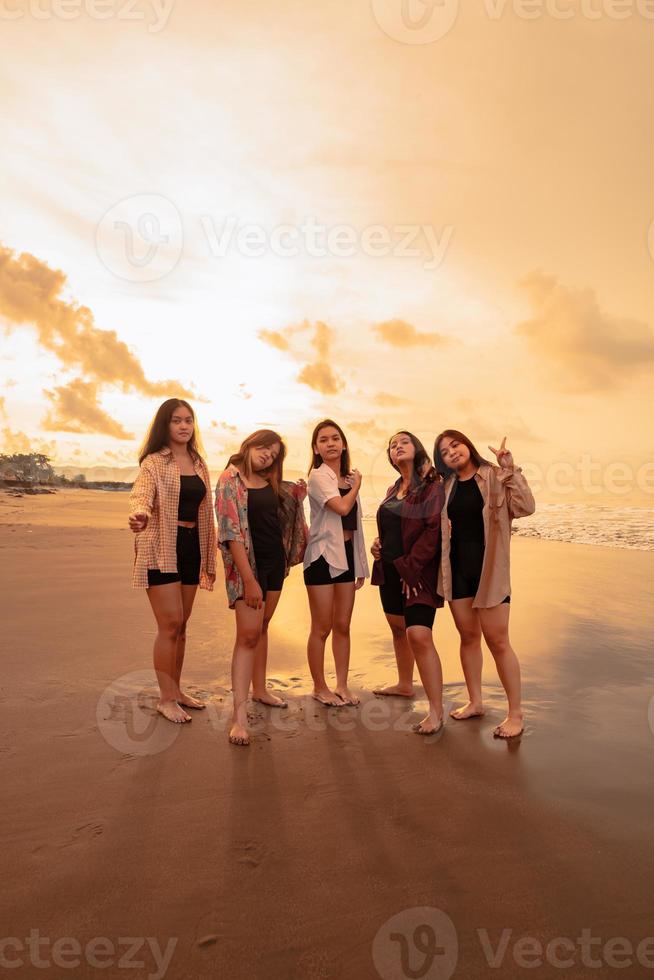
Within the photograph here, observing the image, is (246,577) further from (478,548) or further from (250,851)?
(250,851)

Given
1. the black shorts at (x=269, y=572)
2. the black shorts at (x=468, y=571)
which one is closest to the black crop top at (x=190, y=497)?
the black shorts at (x=269, y=572)

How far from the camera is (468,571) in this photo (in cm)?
444

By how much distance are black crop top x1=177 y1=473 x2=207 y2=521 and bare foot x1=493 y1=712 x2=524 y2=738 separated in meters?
2.47

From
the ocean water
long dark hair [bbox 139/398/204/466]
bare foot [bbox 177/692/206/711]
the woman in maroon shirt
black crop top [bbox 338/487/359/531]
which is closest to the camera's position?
the woman in maroon shirt

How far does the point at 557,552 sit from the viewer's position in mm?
14047

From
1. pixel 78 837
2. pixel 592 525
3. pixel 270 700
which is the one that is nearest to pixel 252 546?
pixel 270 700

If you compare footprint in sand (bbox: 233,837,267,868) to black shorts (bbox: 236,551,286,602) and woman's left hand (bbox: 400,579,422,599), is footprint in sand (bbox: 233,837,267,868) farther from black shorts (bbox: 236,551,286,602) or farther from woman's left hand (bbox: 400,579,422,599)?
woman's left hand (bbox: 400,579,422,599)

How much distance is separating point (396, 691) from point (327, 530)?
4.39 ft

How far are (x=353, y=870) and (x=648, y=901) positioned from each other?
111 cm

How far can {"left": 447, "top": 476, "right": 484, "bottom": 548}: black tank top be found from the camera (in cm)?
447

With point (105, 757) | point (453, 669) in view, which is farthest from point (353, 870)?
point (453, 669)

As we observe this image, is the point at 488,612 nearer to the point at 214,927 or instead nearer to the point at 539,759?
the point at 539,759

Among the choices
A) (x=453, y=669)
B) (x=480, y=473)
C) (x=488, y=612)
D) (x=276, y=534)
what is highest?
(x=480, y=473)

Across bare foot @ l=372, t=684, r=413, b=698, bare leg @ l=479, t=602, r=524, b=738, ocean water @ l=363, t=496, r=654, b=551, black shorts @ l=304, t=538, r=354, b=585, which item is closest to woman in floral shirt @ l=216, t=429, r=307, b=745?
black shorts @ l=304, t=538, r=354, b=585
